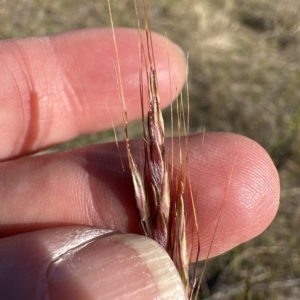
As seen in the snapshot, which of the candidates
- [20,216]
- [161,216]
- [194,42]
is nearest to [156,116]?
[161,216]

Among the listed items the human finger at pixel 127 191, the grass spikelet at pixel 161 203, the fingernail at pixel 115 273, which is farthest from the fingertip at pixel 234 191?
the fingernail at pixel 115 273

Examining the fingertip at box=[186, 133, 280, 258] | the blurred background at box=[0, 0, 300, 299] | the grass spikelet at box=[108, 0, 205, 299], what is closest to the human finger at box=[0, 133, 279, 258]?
the fingertip at box=[186, 133, 280, 258]

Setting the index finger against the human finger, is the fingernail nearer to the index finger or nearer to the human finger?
the human finger

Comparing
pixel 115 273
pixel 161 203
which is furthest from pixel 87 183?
pixel 115 273

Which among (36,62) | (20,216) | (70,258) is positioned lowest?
(20,216)

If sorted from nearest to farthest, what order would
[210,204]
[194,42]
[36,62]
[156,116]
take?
[156,116] < [210,204] < [36,62] < [194,42]

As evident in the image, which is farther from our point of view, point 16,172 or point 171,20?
point 171,20

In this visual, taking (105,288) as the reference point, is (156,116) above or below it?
above

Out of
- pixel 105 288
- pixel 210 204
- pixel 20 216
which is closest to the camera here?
pixel 105 288

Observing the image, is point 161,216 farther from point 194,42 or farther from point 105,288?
point 194,42
